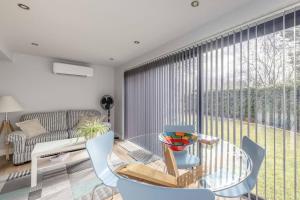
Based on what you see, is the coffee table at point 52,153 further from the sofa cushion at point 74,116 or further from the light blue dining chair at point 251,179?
the light blue dining chair at point 251,179

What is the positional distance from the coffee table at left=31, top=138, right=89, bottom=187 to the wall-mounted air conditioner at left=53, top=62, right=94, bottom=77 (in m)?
2.05

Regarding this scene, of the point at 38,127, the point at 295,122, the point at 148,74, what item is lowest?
the point at 38,127

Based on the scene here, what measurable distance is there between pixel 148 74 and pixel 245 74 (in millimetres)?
2060

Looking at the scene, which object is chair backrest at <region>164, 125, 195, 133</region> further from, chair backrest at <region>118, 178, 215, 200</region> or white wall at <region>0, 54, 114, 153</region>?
white wall at <region>0, 54, 114, 153</region>

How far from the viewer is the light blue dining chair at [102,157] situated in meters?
1.41

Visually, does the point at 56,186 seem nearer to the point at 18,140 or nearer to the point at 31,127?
the point at 18,140

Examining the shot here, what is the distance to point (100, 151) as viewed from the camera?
1.59 meters

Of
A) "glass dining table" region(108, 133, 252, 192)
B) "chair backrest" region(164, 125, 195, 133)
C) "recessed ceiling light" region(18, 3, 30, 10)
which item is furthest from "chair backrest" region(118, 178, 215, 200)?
"recessed ceiling light" region(18, 3, 30, 10)

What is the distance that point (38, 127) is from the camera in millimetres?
3229

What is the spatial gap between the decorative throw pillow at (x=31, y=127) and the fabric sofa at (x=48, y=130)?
0.10 m

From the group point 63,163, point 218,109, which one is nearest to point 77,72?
point 63,163

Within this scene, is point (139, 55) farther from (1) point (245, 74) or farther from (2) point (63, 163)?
(2) point (63, 163)

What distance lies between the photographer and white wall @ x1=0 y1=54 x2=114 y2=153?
A: 135 inches

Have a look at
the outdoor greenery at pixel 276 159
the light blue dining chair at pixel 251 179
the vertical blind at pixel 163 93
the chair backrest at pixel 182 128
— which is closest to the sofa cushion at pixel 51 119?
the vertical blind at pixel 163 93
